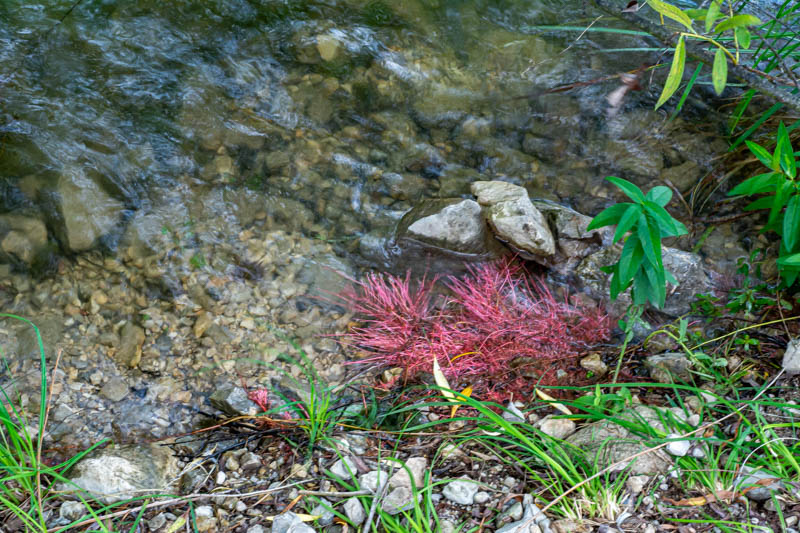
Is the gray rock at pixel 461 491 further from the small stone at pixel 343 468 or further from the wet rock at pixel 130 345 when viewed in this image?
the wet rock at pixel 130 345

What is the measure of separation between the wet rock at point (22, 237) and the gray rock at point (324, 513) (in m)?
2.59

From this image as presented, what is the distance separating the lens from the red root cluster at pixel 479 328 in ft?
9.45

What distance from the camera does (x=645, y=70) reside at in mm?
4402

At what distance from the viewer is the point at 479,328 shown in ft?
10.2

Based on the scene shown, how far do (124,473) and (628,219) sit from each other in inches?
95.7

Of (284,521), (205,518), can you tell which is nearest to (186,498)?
(205,518)

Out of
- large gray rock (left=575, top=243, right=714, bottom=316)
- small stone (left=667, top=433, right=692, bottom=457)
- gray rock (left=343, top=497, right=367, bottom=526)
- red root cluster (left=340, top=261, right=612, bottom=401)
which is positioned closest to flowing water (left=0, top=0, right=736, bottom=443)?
red root cluster (left=340, top=261, right=612, bottom=401)

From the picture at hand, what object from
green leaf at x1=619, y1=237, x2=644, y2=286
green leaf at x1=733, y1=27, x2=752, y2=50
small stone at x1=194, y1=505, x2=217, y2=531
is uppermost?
green leaf at x1=733, y1=27, x2=752, y2=50

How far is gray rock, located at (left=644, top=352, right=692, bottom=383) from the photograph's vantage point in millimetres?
2611

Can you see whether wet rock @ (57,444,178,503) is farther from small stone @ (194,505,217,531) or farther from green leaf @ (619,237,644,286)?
green leaf @ (619,237,644,286)

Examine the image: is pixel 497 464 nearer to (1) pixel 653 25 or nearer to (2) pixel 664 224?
(2) pixel 664 224

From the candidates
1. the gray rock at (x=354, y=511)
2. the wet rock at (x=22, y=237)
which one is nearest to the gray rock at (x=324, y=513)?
the gray rock at (x=354, y=511)

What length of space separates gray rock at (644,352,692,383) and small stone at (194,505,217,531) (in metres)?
2.15

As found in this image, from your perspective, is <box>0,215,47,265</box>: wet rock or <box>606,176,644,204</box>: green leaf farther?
<box>0,215,47,265</box>: wet rock
